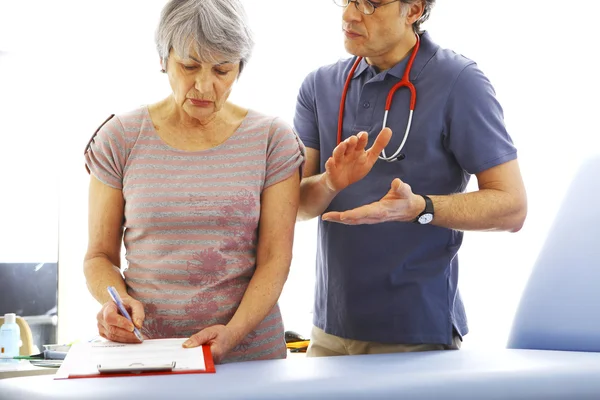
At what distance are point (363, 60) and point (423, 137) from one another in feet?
0.90

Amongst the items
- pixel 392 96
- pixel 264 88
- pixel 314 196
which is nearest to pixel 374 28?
pixel 392 96

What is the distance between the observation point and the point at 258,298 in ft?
4.45

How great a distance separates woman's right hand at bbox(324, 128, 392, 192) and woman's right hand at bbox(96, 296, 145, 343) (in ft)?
1.43

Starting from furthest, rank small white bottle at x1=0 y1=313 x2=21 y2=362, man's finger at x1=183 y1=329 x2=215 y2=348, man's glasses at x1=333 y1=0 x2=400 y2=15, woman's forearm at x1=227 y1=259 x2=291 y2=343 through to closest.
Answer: small white bottle at x1=0 y1=313 x2=21 y2=362 → man's glasses at x1=333 y1=0 x2=400 y2=15 → woman's forearm at x1=227 y1=259 x2=291 y2=343 → man's finger at x1=183 y1=329 x2=215 y2=348

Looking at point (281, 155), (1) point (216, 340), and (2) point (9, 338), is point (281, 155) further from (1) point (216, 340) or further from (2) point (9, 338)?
(2) point (9, 338)

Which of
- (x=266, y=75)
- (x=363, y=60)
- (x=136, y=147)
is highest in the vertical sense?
(x=266, y=75)

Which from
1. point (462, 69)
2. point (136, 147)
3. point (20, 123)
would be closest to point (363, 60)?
point (462, 69)

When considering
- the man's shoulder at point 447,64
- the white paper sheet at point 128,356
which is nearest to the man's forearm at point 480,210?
the man's shoulder at point 447,64

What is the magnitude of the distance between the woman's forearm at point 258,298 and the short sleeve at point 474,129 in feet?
1.56

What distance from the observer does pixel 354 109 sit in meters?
1.74

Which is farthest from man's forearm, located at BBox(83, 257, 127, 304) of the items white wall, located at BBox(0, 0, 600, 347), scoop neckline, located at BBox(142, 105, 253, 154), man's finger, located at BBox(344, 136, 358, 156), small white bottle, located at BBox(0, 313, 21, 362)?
white wall, located at BBox(0, 0, 600, 347)

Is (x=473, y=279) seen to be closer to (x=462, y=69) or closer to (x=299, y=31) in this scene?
(x=299, y=31)

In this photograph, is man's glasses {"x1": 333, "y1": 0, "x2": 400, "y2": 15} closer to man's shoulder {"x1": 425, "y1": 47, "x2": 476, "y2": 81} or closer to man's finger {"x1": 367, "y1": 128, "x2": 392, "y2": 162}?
man's shoulder {"x1": 425, "y1": 47, "x2": 476, "y2": 81}

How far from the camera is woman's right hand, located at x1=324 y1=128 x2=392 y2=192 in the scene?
142 centimetres
